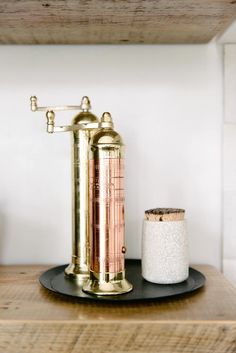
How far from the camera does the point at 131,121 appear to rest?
1019mm

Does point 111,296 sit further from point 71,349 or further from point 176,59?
point 176,59

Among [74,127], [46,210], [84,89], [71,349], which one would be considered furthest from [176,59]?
[71,349]

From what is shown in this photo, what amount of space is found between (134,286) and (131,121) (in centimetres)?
37

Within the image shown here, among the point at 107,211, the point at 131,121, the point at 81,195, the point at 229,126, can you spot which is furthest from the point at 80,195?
the point at 229,126

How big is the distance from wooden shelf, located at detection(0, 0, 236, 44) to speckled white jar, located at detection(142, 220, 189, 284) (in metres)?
0.35

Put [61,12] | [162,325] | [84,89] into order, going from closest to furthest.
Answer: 1. [162,325]
2. [61,12]
3. [84,89]

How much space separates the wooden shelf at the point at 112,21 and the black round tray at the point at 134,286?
447 mm

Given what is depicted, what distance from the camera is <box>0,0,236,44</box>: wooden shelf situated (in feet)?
2.54

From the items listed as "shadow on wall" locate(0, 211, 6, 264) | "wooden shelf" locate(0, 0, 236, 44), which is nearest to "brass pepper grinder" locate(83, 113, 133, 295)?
"wooden shelf" locate(0, 0, 236, 44)

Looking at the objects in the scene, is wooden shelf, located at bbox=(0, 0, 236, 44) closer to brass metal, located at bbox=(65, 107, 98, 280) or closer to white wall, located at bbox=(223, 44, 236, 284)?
white wall, located at bbox=(223, 44, 236, 284)

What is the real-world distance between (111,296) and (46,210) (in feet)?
1.13

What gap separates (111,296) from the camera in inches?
28.8

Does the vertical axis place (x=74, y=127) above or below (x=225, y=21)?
below

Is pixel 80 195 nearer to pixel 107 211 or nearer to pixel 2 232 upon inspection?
pixel 107 211
